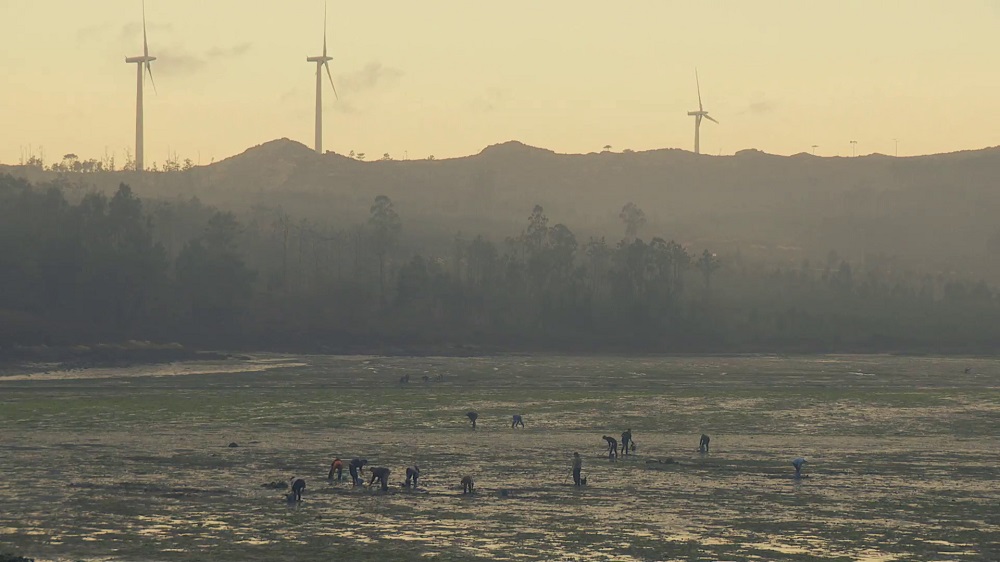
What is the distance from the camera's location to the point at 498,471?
208 ft

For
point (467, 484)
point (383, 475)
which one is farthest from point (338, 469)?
point (467, 484)

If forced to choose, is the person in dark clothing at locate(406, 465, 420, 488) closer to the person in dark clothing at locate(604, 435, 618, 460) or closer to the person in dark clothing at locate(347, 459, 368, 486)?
the person in dark clothing at locate(347, 459, 368, 486)

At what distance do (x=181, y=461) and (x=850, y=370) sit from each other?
11135cm

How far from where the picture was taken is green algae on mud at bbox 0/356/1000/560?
45.5 metres

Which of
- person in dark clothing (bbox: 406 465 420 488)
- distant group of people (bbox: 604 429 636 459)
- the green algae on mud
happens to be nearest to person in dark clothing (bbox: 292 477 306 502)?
the green algae on mud

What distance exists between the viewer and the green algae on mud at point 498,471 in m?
45.5

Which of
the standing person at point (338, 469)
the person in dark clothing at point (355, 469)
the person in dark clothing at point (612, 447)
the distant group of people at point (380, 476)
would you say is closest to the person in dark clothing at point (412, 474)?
the distant group of people at point (380, 476)

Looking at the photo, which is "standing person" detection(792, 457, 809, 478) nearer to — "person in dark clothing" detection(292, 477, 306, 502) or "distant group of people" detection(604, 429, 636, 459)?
"distant group of people" detection(604, 429, 636, 459)

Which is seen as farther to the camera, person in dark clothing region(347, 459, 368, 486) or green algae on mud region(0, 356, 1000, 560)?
person in dark clothing region(347, 459, 368, 486)

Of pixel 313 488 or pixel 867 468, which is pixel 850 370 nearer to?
pixel 867 468

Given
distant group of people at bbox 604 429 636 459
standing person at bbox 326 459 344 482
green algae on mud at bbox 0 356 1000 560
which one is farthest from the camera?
distant group of people at bbox 604 429 636 459

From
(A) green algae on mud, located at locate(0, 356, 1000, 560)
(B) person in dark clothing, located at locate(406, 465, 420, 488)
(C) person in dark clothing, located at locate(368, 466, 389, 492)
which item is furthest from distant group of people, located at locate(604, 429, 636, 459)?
(C) person in dark clothing, located at locate(368, 466, 389, 492)

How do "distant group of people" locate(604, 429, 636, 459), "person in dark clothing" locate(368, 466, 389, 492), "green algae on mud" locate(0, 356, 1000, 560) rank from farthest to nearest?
"distant group of people" locate(604, 429, 636, 459)
"person in dark clothing" locate(368, 466, 389, 492)
"green algae on mud" locate(0, 356, 1000, 560)

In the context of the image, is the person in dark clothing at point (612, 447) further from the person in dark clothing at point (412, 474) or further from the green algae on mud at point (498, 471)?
the person in dark clothing at point (412, 474)
